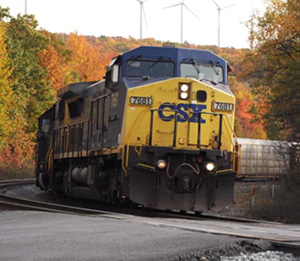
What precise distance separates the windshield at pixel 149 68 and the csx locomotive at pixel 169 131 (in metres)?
0.02

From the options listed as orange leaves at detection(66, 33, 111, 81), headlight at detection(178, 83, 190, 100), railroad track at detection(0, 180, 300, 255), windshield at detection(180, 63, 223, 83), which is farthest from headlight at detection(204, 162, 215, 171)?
orange leaves at detection(66, 33, 111, 81)

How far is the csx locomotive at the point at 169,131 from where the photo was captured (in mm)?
14219

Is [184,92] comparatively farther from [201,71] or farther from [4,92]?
[4,92]

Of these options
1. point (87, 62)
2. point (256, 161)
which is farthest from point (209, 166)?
point (87, 62)

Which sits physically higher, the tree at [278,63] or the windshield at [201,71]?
the tree at [278,63]

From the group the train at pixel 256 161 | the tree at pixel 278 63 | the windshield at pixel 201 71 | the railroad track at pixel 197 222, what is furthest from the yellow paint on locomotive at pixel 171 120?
the train at pixel 256 161

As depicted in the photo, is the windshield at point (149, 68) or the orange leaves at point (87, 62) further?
the orange leaves at point (87, 62)

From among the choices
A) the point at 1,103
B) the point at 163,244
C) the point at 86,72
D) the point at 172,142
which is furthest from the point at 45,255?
the point at 86,72

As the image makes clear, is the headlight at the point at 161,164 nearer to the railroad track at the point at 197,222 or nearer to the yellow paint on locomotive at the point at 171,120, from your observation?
the yellow paint on locomotive at the point at 171,120

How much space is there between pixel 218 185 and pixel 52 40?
49.0 meters

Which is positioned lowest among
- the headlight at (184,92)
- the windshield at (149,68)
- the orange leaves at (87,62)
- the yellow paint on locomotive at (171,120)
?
the yellow paint on locomotive at (171,120)

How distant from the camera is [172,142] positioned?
14.6 metres

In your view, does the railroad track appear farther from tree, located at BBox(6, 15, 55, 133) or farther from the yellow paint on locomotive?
tree, located at BBox(6, 15, 55, 133)

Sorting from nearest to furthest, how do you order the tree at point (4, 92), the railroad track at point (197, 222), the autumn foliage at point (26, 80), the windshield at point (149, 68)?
1. the railroad track at point (197, 222)
2. the windshield at point (149, 68)
3. the tree at point (4, 92)
4. the autumn foliage at point (26, 80)
